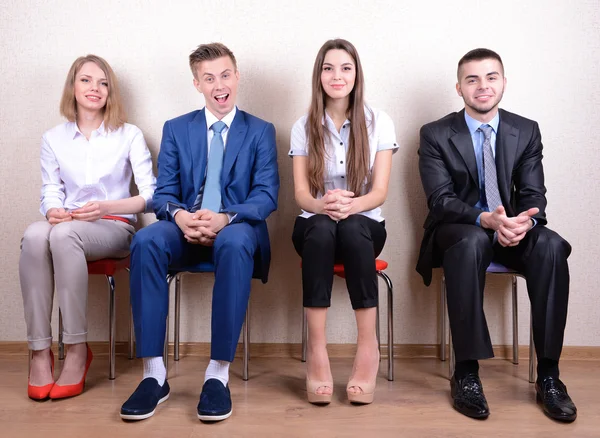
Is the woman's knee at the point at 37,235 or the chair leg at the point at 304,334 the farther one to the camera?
the chair leg at the point at 304,334

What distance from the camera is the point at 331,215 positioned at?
2143 millimetres

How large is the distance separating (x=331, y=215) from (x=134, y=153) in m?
0.91

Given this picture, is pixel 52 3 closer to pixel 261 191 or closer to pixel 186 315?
pixel 261 191

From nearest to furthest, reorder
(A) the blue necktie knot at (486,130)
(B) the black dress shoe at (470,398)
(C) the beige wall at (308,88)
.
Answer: (B) the black dress shoe at (470,398) < (A) the blue necktie knot at (486,130) < (C) the beige wall at (308,88)

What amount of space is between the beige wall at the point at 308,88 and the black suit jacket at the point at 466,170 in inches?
12.1

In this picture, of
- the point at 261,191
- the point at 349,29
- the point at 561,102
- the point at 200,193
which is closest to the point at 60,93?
the point at 200,193

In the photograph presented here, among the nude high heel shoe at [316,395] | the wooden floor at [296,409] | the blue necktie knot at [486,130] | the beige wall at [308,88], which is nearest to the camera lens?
the wooden floor at [296,409]

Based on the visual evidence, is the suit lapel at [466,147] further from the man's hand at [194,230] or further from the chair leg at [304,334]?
the man's hand at [194,230]

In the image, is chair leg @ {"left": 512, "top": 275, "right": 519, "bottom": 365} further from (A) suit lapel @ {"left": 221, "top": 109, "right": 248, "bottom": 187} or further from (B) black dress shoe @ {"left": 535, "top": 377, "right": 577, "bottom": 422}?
(A) suit lapel @ {"left": 221, "top": 109, "right": 248, "bottom": 187}

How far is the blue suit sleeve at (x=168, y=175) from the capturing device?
2359 mm

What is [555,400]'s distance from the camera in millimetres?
1923

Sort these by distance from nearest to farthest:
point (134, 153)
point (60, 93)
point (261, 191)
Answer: point (261, 191) → point (134, 153) → point (60, 93)

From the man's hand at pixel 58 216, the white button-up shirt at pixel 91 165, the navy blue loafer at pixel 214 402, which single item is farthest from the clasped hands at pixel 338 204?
the man's hand at pixel 58 216

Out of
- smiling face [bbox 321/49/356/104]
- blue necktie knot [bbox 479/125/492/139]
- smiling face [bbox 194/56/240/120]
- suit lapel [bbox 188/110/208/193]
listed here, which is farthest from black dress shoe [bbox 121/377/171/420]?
blue necktie knot [bbox 479/125/492/139]
